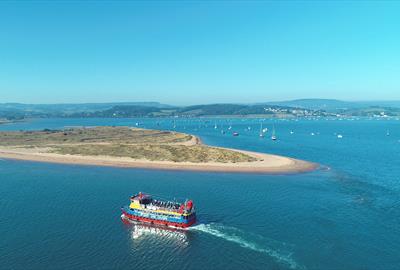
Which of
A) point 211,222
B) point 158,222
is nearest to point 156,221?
point 158,222

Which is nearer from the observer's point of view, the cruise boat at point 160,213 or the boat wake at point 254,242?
the boat wake at point 254,242

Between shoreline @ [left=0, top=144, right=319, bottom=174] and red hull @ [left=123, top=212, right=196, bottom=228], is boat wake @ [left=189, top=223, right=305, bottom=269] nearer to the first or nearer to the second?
red hull @ [left=123, top=212, right=196, bottom=228]

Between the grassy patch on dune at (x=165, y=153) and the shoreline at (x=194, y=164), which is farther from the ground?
the grassy patch on dune at (x=165, y=153)

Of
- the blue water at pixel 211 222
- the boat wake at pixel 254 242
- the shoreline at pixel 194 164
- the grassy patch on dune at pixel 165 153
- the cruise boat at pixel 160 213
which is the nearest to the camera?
the blue water at pixel 211 222

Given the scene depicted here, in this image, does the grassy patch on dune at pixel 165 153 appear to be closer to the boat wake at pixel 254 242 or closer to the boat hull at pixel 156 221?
the boat hull at pixel 156 221

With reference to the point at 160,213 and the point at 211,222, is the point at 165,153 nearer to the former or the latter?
the point at 160,213

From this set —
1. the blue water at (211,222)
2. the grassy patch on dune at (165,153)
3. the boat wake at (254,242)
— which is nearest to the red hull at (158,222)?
the boat wake at (254,242)
